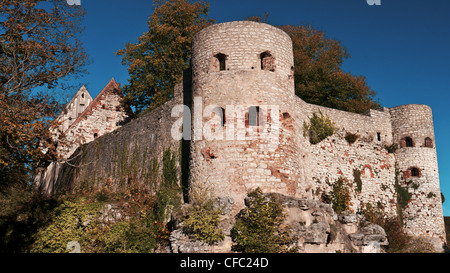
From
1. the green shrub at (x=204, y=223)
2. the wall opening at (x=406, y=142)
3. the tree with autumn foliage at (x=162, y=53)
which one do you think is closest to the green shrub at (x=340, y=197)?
the wall opening at (x=406, y=142)

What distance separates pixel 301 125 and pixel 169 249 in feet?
26.9

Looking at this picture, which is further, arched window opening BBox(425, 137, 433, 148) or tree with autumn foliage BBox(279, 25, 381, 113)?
tree with autumn foliage BBox(279, 25, 381, 113)

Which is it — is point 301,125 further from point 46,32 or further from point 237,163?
point 46,32

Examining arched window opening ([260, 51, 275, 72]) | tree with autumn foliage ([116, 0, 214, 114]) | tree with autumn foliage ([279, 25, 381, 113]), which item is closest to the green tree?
tree with autumn foliage ([279, 25, 381, 113])

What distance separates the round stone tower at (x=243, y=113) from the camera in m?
14.1

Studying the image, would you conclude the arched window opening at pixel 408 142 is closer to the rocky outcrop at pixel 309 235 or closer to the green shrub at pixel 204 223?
the rocky outcrop at pixel 309 235

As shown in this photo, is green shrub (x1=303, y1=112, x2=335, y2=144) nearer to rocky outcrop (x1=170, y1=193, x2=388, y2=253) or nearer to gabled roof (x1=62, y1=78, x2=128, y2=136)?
rocky outcrop (x1=170, y1=193, x2=388, y2=253)

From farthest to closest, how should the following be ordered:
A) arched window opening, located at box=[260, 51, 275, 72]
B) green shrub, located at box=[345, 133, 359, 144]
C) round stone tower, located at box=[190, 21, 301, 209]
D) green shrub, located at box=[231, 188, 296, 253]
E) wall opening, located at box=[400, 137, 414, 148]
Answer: wall opening, located at box=[400, 137, 414, 148]
green shrub, located at box=[345, 133, 359, 144]
arched window opening, located at box=[260, 51, 275, 72]
round stone tower, located at box=[190, 21, 301, 209]
green shrub, located at box=[231, 188, 296, 253]

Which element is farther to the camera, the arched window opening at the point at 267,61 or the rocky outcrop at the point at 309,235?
the arched window opening at the point at 267,61

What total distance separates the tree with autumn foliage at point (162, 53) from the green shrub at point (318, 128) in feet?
35.2

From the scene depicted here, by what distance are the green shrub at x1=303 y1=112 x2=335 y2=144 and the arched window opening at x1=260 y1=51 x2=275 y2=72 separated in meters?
4.52

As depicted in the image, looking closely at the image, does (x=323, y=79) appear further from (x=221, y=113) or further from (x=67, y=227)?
(x=67, y=227)

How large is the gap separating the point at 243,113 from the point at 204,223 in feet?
12.3

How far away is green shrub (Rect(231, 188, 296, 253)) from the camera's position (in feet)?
40.8
